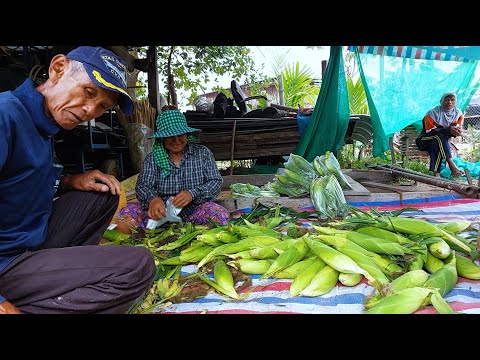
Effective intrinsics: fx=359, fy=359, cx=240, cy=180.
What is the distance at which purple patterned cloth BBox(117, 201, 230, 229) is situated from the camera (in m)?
3.10

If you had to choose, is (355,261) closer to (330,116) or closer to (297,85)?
(330,116)

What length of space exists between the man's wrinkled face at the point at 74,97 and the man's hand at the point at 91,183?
21.4 inches

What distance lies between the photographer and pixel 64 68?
4.82 feet

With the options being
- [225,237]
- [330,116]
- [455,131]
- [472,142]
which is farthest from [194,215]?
[472,142]

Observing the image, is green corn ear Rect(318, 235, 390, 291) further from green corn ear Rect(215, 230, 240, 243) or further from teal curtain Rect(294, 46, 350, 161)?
teal curtain Rect(294, 46, 350, 161)

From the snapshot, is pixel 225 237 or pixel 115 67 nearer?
pixel 115 67

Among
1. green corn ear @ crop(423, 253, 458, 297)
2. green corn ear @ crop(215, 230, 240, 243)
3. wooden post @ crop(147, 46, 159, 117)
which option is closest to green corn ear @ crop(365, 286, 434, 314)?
green corn ear @ crop(423, 253, 458, 297)

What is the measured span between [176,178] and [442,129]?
17.8 ft

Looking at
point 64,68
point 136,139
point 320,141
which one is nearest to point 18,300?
point 64,68

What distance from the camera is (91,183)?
6.51 feet

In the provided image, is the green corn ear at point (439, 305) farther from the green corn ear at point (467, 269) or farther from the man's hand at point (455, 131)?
the man's hand at point (455, 131)

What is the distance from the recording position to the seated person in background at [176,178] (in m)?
3.13
